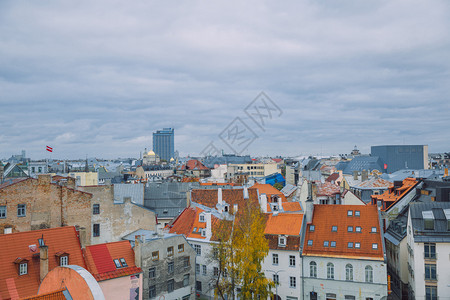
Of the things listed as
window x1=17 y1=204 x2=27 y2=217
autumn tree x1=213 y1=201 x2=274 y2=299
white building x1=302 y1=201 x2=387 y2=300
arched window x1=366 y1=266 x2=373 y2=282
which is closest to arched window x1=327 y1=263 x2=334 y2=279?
white building x1=302 y1=201 x2=387 y2=300

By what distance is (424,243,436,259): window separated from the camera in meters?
40.0

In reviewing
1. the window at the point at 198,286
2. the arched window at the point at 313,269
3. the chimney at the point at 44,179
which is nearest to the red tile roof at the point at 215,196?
the window at the point at 198,286

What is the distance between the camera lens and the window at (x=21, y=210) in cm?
4088

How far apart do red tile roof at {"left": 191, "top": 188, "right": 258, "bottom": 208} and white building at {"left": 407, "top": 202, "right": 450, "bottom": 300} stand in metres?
29.5

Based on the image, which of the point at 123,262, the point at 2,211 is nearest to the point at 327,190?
the point at 123,262

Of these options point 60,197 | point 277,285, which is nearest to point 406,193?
point 277,285

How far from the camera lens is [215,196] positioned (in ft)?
222

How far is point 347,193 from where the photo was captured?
232 feet


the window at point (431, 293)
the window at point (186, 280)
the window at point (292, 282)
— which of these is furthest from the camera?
the window at point (292, 282)

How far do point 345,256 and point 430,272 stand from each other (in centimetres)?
863

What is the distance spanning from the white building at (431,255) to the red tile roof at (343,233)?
3850 mm

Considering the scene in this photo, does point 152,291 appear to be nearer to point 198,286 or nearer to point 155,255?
point 155,255

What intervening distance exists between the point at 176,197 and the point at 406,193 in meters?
38.5

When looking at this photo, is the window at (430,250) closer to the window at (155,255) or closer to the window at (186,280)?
the window at (186,280)
